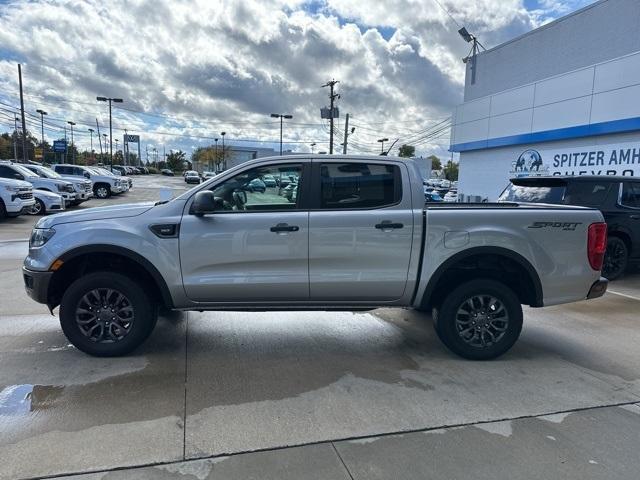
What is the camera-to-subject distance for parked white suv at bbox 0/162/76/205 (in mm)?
16734

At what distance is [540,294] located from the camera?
14.4 ft

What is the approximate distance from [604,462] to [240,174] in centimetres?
353

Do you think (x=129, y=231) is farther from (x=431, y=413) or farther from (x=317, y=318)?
(x=431, y=413)

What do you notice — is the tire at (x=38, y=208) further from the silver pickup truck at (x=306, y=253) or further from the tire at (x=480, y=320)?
the tire at (x=480, y=320)

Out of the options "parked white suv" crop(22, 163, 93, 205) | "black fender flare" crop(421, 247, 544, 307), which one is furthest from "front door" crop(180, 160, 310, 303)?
"parked white suv" crop(22, 163, 93, 205)

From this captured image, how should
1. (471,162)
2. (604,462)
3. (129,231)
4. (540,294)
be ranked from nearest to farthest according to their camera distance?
(604,462) → (129,231) → (540,294) → (471,162)

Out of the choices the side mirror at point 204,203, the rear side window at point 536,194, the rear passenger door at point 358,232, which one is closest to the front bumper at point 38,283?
the side mirror at point 204,203

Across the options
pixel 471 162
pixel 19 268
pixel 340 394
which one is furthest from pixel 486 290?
pixel 471 162

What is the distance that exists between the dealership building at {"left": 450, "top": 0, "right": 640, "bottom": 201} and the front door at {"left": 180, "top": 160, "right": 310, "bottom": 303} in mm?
15509

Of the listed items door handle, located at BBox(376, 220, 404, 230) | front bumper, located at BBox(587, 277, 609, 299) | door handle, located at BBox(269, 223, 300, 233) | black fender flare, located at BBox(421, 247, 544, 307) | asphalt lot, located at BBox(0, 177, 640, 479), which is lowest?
asphalt lot, located at BBox(0, 177, 640, 479)

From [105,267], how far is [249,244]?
1.43 m

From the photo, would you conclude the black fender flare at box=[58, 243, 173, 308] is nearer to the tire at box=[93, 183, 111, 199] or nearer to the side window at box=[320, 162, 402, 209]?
the side window at box=[320, 162, 402, 209]

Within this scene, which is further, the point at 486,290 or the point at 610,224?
the point at 610,224

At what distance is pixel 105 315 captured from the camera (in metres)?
4.26
